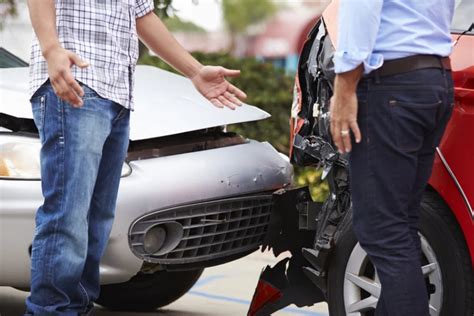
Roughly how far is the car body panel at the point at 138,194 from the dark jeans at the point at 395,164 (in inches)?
45.7

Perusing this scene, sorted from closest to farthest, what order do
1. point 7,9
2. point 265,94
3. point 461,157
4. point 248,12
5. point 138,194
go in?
point 461,157 < point 138,194 < point 7,9 < point 265,94 < point 248,12

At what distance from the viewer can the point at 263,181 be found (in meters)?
4.60

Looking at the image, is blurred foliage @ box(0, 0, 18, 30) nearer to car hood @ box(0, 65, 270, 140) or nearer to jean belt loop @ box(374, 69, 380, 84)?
car hood @ box(0, 65, 270, 140)

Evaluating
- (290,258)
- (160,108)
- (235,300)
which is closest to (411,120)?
(290,258)

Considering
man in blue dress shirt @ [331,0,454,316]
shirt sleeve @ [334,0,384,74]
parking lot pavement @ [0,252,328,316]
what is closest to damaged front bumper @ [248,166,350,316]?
man in blue dress shirt @ [331,0,454,316]

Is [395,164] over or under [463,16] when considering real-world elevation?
under

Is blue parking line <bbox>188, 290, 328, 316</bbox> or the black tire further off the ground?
the black tire

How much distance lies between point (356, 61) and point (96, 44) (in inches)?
39.5

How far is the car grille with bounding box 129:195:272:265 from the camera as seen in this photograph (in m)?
4.26

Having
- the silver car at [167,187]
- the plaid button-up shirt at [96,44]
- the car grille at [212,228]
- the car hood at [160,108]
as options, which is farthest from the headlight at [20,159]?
the plaid button-up shirt at [96,44]

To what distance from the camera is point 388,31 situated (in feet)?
10.4

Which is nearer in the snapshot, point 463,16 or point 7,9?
point 463,16

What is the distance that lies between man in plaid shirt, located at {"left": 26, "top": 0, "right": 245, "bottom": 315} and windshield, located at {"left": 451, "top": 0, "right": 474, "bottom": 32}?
4.10 feet

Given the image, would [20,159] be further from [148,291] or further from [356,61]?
[356,61]
